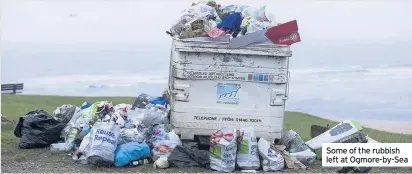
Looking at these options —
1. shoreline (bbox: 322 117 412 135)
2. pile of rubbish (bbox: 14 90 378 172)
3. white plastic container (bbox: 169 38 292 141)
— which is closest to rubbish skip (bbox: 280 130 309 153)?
pile of rubbish (bbox: 14 90 378 172)

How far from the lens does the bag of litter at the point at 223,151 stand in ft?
26.3

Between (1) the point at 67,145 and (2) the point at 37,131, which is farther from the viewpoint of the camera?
(2) the point at 37,131

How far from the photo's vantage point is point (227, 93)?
28.7 feet

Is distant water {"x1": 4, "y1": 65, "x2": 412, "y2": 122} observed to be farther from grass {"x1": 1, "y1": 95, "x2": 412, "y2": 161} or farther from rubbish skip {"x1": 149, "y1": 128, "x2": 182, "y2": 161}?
rubbish skip {"x1": 149, "y1": 128, "x2": 182, "y2": 161}

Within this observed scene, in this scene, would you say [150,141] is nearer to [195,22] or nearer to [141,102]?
[141,102]

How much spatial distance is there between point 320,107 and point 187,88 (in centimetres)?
1548

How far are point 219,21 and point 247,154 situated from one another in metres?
2.14

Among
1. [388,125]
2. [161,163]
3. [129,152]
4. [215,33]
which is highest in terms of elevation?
[215,33]

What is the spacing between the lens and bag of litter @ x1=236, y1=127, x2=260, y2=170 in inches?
322

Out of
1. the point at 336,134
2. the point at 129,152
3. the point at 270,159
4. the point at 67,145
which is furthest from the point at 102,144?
the point at 336,134

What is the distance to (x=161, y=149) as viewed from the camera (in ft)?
27.8

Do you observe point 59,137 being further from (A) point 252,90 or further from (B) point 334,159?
(B) point 334,159

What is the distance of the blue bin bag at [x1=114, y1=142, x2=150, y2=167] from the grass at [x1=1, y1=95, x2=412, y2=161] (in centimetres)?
143

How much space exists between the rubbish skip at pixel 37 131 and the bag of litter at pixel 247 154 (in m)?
2.98
